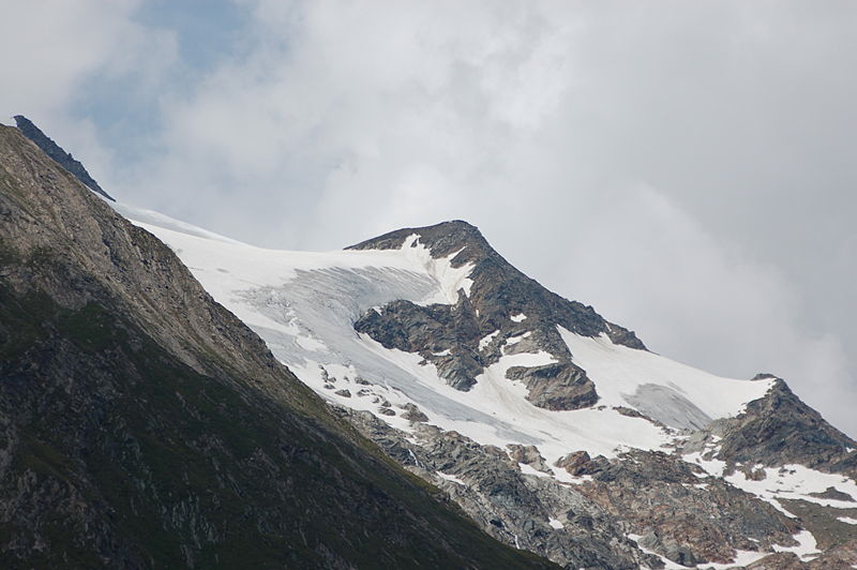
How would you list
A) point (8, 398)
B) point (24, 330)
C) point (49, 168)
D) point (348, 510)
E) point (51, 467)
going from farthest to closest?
1. point (49, 168)
2. point (348, 510)
3. point (24, 330)
4. point (8, 398)
5. point (51, 467)

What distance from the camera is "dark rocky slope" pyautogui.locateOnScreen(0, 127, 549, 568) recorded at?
310ft

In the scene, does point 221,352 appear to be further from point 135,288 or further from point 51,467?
point 51,467

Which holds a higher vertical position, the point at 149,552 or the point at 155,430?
the point at 155,430

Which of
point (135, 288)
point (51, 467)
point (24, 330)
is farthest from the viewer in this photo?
→ point (135, 288)

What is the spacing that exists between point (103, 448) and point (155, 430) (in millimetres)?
11272

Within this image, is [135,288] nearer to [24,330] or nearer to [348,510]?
[24,330]

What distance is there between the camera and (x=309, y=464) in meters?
140

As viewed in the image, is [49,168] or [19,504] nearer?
[19,504]

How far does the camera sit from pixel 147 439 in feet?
373

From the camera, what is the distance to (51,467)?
310 ft

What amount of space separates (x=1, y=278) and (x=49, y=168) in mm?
57163

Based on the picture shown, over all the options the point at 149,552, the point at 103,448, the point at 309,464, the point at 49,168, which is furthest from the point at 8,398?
the point at 49,168

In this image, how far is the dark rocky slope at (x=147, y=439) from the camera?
310ft

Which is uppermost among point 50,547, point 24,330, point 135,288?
point 135,288
